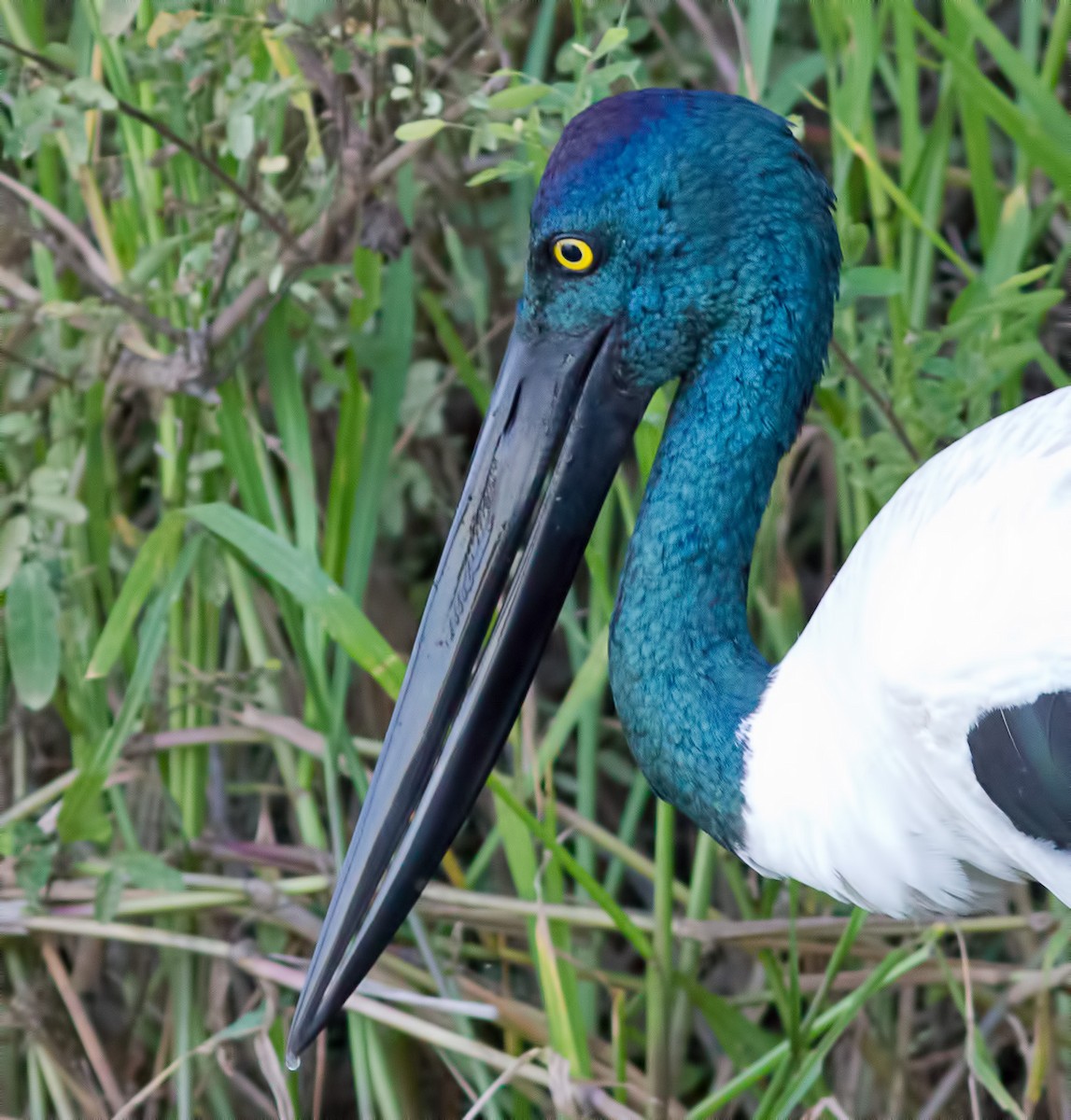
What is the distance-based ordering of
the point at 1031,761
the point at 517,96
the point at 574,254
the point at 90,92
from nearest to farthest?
the point at 1031,761 → the point at 574,254 → the point at 517,96 → the point at 90,92

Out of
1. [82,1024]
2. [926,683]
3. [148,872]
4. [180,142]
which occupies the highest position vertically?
[180,142]

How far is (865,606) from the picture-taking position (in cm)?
114

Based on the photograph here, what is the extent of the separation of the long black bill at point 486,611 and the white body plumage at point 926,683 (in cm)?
20

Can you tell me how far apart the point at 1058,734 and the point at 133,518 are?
1.20 meters

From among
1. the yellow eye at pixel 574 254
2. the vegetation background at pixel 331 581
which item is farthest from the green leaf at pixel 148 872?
the yellow eye at pixel 574 254

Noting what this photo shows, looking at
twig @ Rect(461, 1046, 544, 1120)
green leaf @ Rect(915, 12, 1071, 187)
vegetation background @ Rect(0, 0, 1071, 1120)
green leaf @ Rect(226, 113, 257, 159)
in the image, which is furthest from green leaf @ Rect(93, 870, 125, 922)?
green leaf @ Rect(915, 12, 1071, 187)

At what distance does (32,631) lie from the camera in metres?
1.44

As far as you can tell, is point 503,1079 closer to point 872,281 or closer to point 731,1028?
point 731,1028

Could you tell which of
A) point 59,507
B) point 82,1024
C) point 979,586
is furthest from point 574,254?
point 82,1024

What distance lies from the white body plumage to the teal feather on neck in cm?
5

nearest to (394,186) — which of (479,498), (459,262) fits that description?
(459,262)

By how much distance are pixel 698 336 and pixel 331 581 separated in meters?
0.41

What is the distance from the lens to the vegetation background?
4.66 feet

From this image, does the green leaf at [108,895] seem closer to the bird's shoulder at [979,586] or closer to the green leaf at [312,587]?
the green leaf at [312,587]
